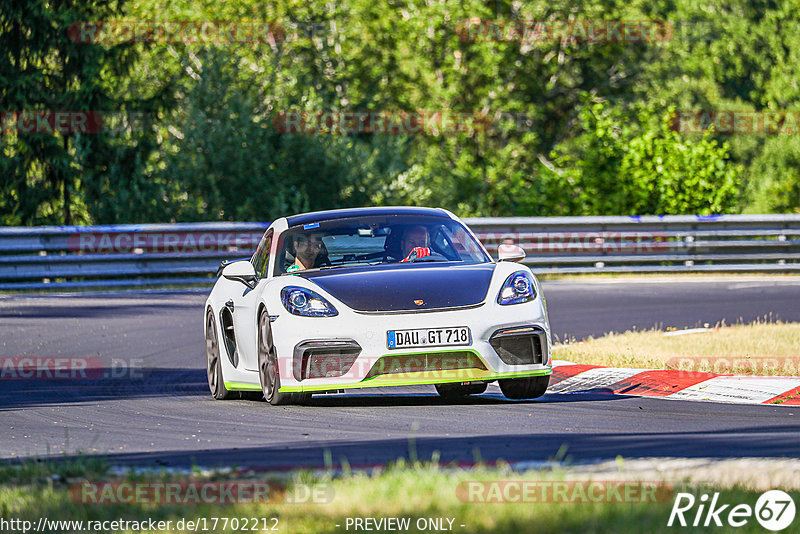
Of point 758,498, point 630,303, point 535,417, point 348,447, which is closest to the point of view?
point 758,498

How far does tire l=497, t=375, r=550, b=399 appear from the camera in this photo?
9.37 metres

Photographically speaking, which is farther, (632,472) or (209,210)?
(209,210)

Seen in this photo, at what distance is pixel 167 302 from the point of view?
1936cm

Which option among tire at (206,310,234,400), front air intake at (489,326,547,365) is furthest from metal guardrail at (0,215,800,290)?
front air intake at (489,326,547,365)

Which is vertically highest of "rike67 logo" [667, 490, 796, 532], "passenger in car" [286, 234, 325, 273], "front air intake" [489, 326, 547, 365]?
"passenger in car" [286, 234, 325, 273]

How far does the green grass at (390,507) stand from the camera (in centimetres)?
455

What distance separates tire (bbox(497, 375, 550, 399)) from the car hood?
75 centimetres

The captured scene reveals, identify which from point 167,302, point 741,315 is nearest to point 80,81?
point 167,302

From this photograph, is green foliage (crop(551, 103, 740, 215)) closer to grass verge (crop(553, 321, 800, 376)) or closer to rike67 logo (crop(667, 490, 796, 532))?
grass verge (crop(553, 321, 800, 376))

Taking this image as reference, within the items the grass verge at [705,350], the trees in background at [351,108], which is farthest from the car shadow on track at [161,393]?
the trees in background at [351,108]

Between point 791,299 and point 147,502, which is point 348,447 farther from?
point 791,299

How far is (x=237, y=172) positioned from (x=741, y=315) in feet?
49.9

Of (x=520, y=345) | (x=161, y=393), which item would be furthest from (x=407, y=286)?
(x=161, y=393)

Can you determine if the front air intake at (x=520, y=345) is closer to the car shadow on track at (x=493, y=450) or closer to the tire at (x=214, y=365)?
the car shadow on track at (x=493, y=450)
